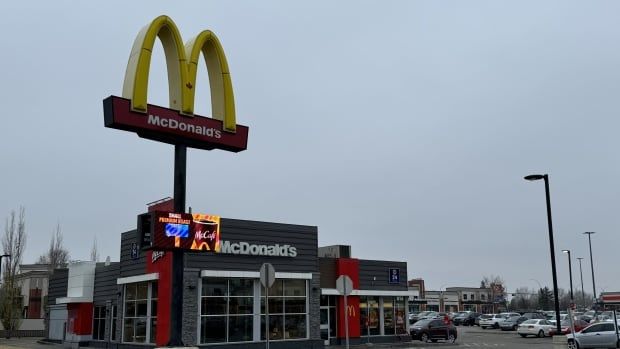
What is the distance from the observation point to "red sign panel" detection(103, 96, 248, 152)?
1803 centimetres

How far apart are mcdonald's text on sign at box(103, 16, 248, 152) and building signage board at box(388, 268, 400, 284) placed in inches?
793

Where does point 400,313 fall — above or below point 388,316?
above

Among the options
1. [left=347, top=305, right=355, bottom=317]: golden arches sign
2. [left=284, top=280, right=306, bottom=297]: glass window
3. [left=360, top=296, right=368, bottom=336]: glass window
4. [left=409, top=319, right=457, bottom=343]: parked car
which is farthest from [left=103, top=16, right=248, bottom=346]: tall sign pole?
[left=409, top=319, right=457, bottom=343]: parked car

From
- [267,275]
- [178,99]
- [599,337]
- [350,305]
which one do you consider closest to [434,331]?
[350,305]

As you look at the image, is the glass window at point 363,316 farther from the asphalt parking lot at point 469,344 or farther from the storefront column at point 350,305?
the asphalt parking lot at point 469,344

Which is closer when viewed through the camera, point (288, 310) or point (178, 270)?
point (178, 270)

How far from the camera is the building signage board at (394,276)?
3897cm

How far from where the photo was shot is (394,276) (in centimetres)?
3928

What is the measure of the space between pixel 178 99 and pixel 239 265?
39.2ft

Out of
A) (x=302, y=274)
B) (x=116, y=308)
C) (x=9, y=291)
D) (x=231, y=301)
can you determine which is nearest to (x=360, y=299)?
(x=302, y=274)

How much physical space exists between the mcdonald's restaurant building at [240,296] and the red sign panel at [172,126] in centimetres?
880

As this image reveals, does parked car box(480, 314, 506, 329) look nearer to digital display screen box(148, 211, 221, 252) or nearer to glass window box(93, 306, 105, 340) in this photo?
glass window box(93, 306, 105, 340)

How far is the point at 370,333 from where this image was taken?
122 ft

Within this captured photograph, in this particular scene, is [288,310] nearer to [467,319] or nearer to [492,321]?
[492,321]
